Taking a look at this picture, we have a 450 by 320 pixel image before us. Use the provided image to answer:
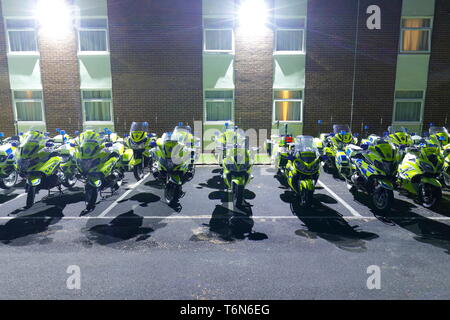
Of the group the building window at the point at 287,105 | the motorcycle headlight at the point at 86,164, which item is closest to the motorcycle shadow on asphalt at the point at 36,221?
the motorcycle headlight at the point at 86,164

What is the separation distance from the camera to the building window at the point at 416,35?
15125mm

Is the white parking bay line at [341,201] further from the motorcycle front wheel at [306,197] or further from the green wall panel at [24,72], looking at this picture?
the green wall panel at [24,72]

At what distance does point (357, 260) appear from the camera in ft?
16.4

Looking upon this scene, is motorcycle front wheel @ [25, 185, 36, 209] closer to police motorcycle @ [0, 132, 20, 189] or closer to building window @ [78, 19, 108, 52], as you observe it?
police motorcycle @ [0, 132, 20, 189]

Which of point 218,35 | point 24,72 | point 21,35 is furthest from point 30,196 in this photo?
point 21,35

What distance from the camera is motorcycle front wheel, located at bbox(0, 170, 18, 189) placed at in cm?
925

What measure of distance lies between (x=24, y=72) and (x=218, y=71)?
8869 millimetres

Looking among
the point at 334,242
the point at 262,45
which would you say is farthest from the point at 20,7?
the point at 334,242

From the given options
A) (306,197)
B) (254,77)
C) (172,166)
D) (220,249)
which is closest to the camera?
(220,249)

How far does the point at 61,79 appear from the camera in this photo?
602 inches

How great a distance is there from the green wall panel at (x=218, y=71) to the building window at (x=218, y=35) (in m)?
0.37

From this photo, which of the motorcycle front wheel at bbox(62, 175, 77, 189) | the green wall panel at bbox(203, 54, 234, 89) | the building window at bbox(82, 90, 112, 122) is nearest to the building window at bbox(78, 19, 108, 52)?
the building window at bbox(82, 90, 112, 122)

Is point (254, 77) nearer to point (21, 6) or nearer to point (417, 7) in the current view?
point (417, 7)

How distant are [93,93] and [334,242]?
533 inches
